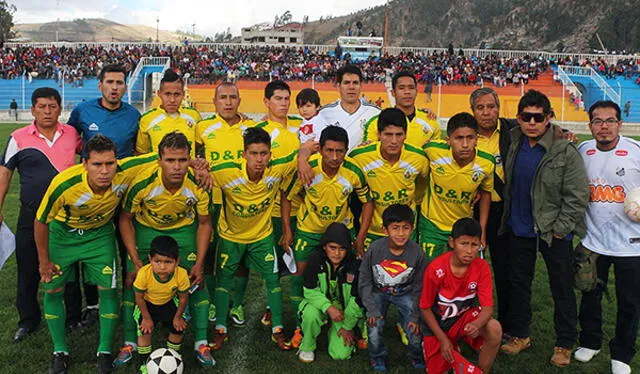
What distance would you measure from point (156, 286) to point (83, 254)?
70 centimetres

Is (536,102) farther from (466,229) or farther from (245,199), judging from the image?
(245,199)

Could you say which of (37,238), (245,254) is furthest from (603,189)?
(37,238)

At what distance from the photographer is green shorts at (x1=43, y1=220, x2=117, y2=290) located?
14.6ft

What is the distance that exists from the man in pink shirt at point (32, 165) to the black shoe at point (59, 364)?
786 millimetres

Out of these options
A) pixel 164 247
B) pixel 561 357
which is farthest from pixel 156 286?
pixel 561 357

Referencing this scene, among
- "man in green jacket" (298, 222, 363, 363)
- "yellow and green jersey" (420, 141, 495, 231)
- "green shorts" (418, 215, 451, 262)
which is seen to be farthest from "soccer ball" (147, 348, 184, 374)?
"yellow and green jersey" (420, 141, 495, 231)

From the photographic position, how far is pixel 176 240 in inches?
185

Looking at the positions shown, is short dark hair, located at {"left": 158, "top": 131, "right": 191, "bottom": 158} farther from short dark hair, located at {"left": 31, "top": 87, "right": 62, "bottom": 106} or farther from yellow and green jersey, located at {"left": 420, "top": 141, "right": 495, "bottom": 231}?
yellow and green jersey, located at {"left": 420, "top": 141, "right": 495, "bottom": 231}

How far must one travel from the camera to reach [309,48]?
48.5m

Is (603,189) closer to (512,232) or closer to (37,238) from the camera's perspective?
(512,232)

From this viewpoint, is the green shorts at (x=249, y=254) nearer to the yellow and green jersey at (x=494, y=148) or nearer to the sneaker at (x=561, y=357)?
the yellow and green jersey at (x=494, y=148)

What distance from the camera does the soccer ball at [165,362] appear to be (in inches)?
166

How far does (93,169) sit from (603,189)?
4024 millimetres

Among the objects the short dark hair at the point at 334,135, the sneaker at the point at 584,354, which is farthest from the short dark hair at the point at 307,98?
the sneaker at the point at 584,354
